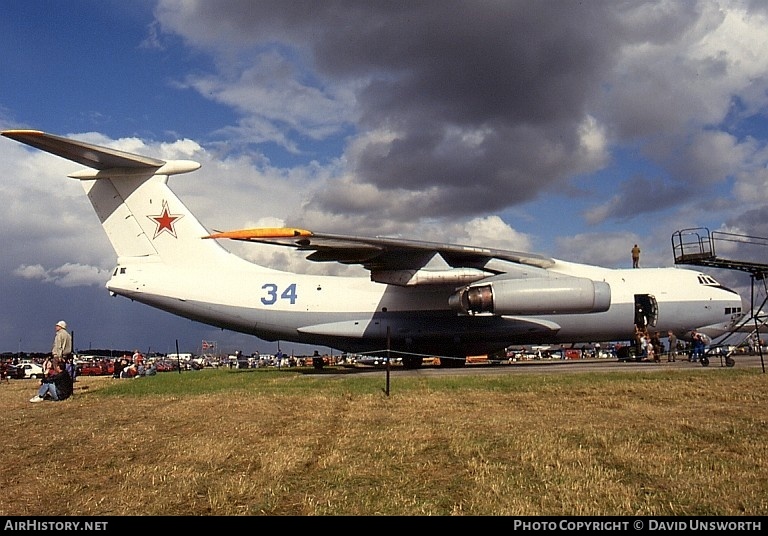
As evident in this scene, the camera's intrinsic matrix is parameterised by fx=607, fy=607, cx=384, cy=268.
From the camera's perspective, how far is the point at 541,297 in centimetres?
1675

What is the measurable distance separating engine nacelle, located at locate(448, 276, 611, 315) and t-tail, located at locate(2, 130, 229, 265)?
8.65 metres

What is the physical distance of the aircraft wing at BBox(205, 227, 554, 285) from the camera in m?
16.6

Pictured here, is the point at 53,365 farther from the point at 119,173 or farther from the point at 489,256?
the point at 489,256

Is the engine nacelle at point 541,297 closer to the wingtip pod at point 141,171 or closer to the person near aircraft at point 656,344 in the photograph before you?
the person near aircraft at point 656,344

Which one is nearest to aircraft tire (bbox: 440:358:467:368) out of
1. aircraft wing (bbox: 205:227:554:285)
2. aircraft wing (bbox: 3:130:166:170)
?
aircraft wing (bbox: 205:227:554:285)

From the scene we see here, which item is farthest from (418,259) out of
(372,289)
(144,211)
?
(144,211)

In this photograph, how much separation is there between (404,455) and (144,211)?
49.4ft

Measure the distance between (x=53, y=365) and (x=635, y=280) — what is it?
16.0m

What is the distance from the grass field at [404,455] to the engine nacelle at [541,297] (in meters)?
6.83

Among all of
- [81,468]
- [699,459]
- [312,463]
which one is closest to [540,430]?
[699,459]

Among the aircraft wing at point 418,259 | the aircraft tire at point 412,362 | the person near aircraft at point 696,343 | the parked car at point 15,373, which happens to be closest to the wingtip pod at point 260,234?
the aircraft wing at point 418,259

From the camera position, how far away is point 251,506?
154 inches

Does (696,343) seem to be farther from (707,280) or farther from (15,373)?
(15,373)

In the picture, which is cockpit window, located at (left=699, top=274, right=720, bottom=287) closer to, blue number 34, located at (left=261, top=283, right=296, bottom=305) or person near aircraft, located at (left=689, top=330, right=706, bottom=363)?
person near aircraft, located at (left=689, top=330, right=706, bottom=363)
